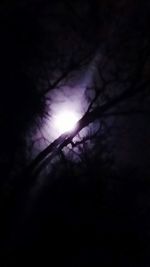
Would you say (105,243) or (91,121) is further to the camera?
(91,121)

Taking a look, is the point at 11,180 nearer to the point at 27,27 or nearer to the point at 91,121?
the point at 91,121

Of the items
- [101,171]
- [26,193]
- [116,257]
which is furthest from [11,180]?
[116,257]

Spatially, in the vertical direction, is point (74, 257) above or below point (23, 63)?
below

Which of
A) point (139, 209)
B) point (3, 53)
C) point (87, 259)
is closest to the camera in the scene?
point (3, 53)

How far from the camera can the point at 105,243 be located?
40.4 ft

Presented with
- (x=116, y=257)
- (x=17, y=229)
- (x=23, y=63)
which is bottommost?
(x=116, y=257)

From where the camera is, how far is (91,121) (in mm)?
13156

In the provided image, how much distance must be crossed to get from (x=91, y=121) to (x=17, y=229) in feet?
11.7

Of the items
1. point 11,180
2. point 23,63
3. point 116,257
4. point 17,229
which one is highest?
point 23,63

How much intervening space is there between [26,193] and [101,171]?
6.91ft

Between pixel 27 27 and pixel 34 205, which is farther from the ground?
pixel 27 27

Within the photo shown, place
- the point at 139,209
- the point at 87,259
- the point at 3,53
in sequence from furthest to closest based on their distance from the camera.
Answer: the point at 139,209, the point at 87,259, the point at 3,53

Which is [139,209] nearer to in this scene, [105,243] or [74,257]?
[105,243]

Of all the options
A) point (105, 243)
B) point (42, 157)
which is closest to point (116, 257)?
point (105, 243)
